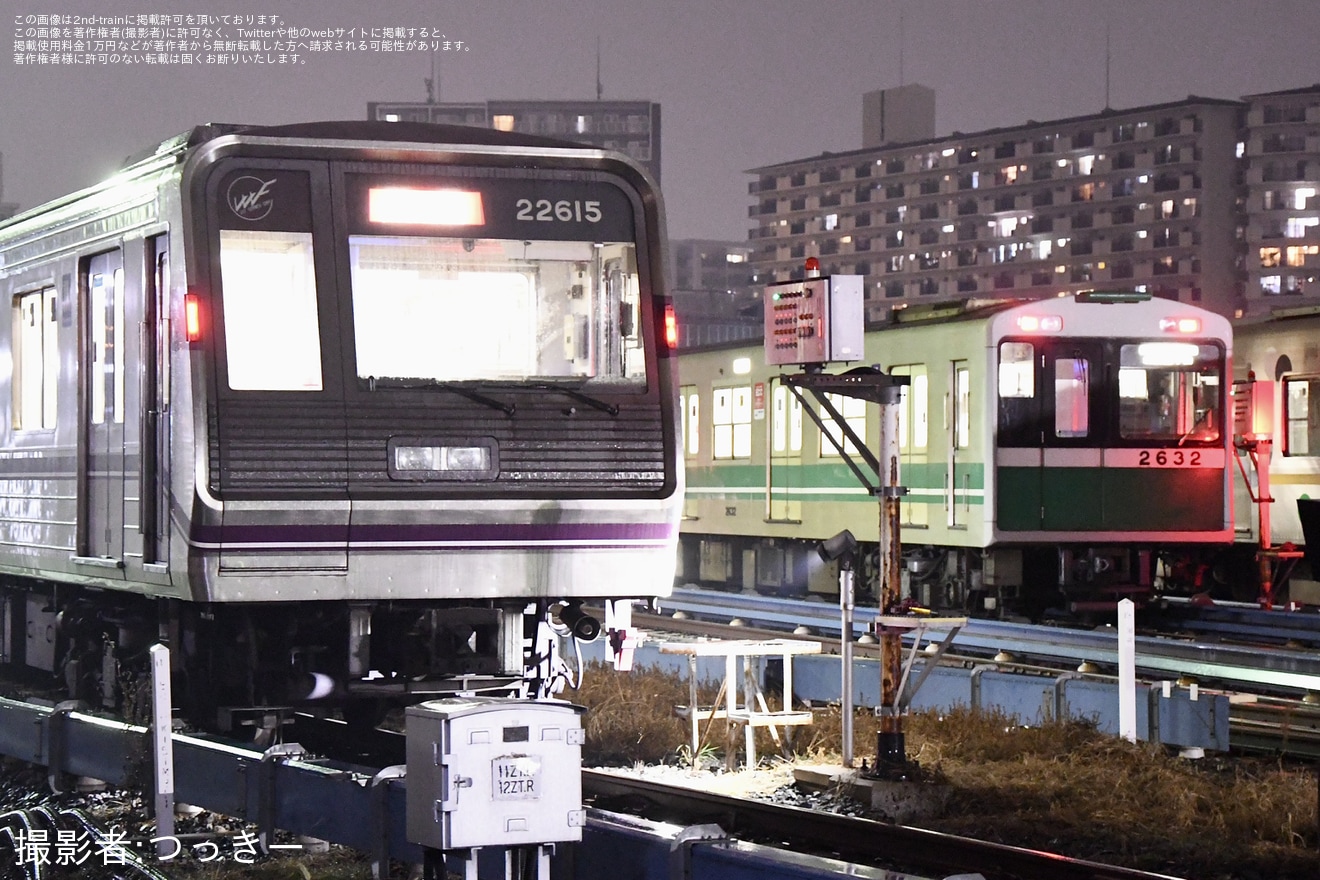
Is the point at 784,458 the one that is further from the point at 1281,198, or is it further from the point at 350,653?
the point at 1281,198

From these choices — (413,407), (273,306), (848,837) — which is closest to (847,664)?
(848,837)

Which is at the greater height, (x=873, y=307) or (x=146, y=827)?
(x=873, y=307)

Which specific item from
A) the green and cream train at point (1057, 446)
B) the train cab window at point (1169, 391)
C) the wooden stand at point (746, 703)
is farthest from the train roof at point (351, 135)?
the train cab window at point (1169, 391)

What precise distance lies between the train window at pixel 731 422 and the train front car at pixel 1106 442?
16.6 ft

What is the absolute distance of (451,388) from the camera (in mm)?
9875

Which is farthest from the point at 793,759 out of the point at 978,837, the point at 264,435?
the point at 264,435

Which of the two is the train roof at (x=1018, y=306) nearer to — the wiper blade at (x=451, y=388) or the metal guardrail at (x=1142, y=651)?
the metal guardrail at (x=1142, y=651)

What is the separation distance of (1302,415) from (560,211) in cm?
1377

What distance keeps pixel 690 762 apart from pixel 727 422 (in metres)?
13.0

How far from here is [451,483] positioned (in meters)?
9.91

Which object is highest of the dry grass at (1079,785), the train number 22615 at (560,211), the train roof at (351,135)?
the train roof at (351,135)

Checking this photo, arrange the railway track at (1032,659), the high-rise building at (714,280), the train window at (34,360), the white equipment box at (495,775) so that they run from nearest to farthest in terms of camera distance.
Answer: the white equipment box at (495,775) → the train window at (34,360) → the railway track at (1032,659) → the high-rise building at (714,280)

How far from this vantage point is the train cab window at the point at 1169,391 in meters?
19.8

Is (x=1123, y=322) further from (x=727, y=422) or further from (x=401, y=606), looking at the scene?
(x=401, y=606)
